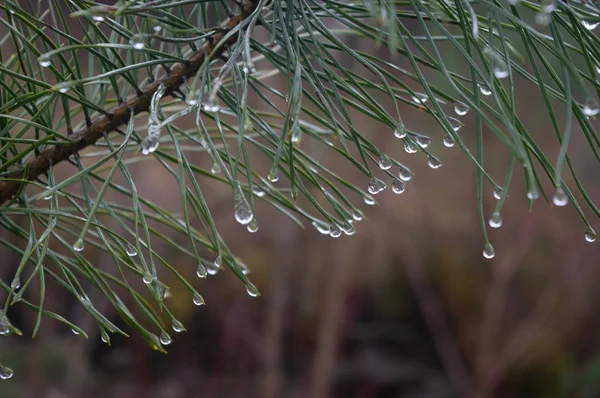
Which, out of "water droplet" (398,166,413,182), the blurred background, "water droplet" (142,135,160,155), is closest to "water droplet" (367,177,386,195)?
"water droplet" (398,166,413,182)

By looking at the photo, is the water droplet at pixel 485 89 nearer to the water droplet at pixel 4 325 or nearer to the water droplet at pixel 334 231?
the water droplet at pixel 334 231

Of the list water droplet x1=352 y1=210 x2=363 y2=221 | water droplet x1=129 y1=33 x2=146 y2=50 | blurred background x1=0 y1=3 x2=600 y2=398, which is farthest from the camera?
blurred background x1=0 y1=3 x2=600 y2=398

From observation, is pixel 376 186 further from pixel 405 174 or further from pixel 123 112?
pixel 123 112

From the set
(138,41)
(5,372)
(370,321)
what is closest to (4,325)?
(5,372)

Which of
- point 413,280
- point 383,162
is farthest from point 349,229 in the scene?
point 413,280

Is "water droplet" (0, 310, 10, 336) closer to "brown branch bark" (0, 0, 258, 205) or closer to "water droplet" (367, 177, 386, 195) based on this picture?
"brown branch bark" (0, 0, 258, 205)

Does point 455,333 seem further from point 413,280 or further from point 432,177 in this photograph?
point 432,177

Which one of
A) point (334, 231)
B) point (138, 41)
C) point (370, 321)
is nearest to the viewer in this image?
point (138, 41)
